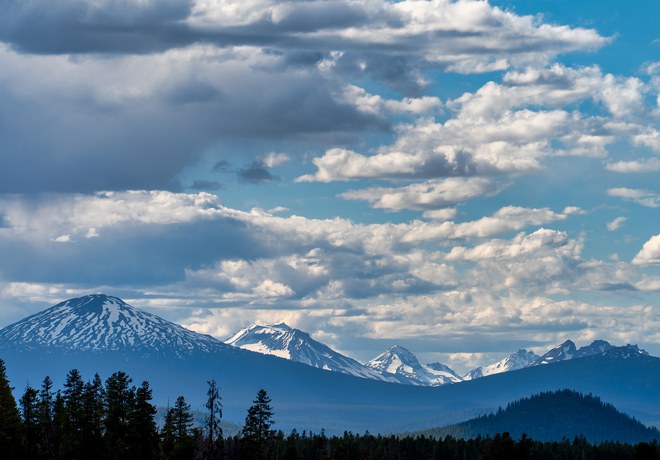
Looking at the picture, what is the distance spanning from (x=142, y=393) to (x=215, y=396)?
3222 centimetres

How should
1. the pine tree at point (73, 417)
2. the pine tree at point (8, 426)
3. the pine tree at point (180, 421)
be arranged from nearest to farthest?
the pine tree at point (8, 426), the pine tree at point (73, 417), the pine tree at point (180, 421)

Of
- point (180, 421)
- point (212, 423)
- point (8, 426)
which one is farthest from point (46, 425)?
point (212, 423)

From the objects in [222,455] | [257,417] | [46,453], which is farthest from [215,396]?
[257,417]

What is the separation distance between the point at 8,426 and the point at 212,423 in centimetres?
3261

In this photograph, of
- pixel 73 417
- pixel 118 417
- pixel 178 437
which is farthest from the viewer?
pixel 178 437

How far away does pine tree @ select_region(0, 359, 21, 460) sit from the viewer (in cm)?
14512

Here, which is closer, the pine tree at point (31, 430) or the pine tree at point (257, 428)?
the pine tree at point (31, 430)

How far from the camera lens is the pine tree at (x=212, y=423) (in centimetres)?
12441

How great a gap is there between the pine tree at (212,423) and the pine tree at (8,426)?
23473 mm

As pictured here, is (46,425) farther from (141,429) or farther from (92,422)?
(141,429)

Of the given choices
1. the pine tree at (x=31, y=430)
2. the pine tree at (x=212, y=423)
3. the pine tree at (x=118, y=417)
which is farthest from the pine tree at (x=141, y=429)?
the pine tree at (x=212, y=423)

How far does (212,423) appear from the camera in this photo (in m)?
128

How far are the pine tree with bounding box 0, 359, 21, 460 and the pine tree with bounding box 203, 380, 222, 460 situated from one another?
2347 cm

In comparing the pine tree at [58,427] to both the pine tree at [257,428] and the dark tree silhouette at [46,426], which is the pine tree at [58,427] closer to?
the dark tree silhouette at [46,426]
